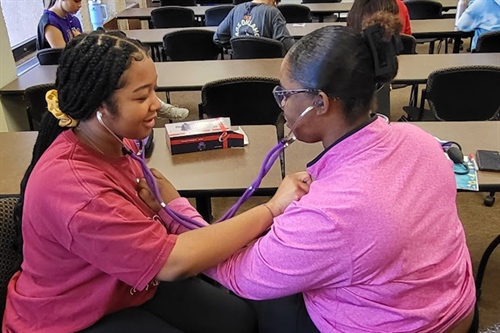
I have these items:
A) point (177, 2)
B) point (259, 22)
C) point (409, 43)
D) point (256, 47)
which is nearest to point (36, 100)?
point (256, 47)

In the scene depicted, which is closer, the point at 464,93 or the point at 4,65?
the point at 464,93

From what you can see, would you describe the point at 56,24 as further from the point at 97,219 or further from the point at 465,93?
the point at 97,219

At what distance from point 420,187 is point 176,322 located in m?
0.79

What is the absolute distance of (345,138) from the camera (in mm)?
1125

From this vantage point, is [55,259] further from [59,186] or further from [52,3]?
[52,3]

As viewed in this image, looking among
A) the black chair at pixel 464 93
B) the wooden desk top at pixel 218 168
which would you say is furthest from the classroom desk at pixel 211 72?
the wooden desk top at pixel 218 168

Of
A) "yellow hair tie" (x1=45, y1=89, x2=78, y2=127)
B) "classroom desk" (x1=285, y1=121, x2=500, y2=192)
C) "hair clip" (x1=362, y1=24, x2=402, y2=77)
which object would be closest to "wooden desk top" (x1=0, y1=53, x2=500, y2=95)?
"classroom desk" (x1=285, y1=121, x2=500, y2=192)

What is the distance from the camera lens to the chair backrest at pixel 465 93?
2725mm

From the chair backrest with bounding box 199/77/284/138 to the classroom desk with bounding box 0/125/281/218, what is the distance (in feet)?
1.96

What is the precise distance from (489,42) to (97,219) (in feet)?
11.6

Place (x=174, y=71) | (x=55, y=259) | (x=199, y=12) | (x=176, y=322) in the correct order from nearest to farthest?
(x=55, y=259) < (x=176, y=322) < (x=174, y=71) < (x=199, y=12)

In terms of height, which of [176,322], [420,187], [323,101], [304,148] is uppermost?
[323,101]

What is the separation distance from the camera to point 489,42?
A: 3770mm

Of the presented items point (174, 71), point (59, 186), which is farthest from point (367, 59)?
point (174, 71)
